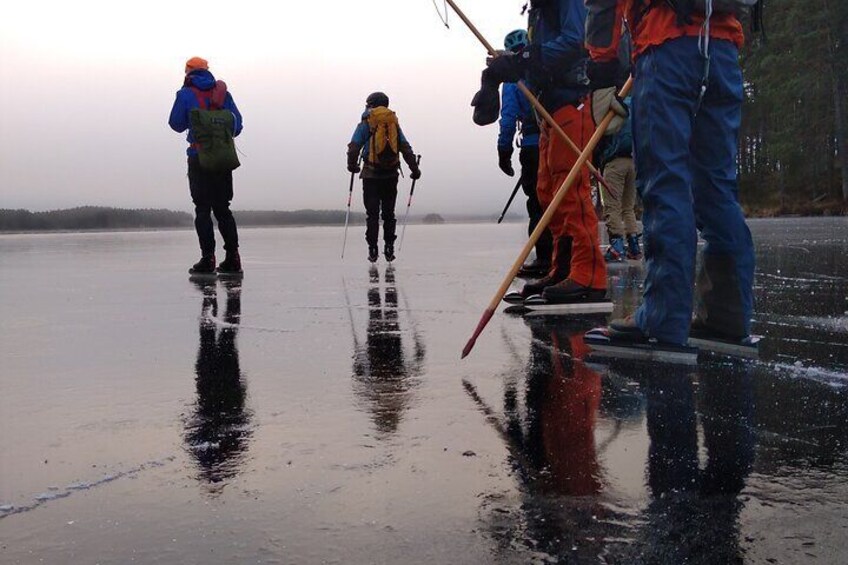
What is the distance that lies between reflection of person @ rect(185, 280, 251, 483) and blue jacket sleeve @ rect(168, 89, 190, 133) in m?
5.13

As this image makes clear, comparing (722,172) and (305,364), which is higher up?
(722,172)

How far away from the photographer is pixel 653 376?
325 centimetres

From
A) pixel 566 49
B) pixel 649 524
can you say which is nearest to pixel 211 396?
pixel 649 524

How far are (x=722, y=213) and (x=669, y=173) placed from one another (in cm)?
43

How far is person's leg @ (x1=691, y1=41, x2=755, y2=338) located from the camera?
3.62 meters

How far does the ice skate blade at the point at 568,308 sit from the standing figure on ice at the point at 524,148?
2251 mm

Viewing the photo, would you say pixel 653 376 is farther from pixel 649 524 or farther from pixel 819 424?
pixel 649 524

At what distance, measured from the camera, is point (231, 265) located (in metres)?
9.88

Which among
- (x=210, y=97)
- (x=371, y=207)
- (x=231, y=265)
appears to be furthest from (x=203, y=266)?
→ (x=371, y=207)

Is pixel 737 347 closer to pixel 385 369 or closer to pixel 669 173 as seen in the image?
pixel 669 173

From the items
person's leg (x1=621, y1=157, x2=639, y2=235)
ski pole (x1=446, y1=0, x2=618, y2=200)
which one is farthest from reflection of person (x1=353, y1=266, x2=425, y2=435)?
person's leg (x1=621, y1=157, x2=639, y2=235)

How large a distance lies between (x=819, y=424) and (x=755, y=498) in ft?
2.51

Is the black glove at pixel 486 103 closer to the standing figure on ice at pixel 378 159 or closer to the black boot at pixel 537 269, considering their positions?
the black boot at pixel 537 269

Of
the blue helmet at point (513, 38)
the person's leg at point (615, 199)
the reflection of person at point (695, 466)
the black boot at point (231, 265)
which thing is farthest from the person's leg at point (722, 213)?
the black boot at point (231, 265)
